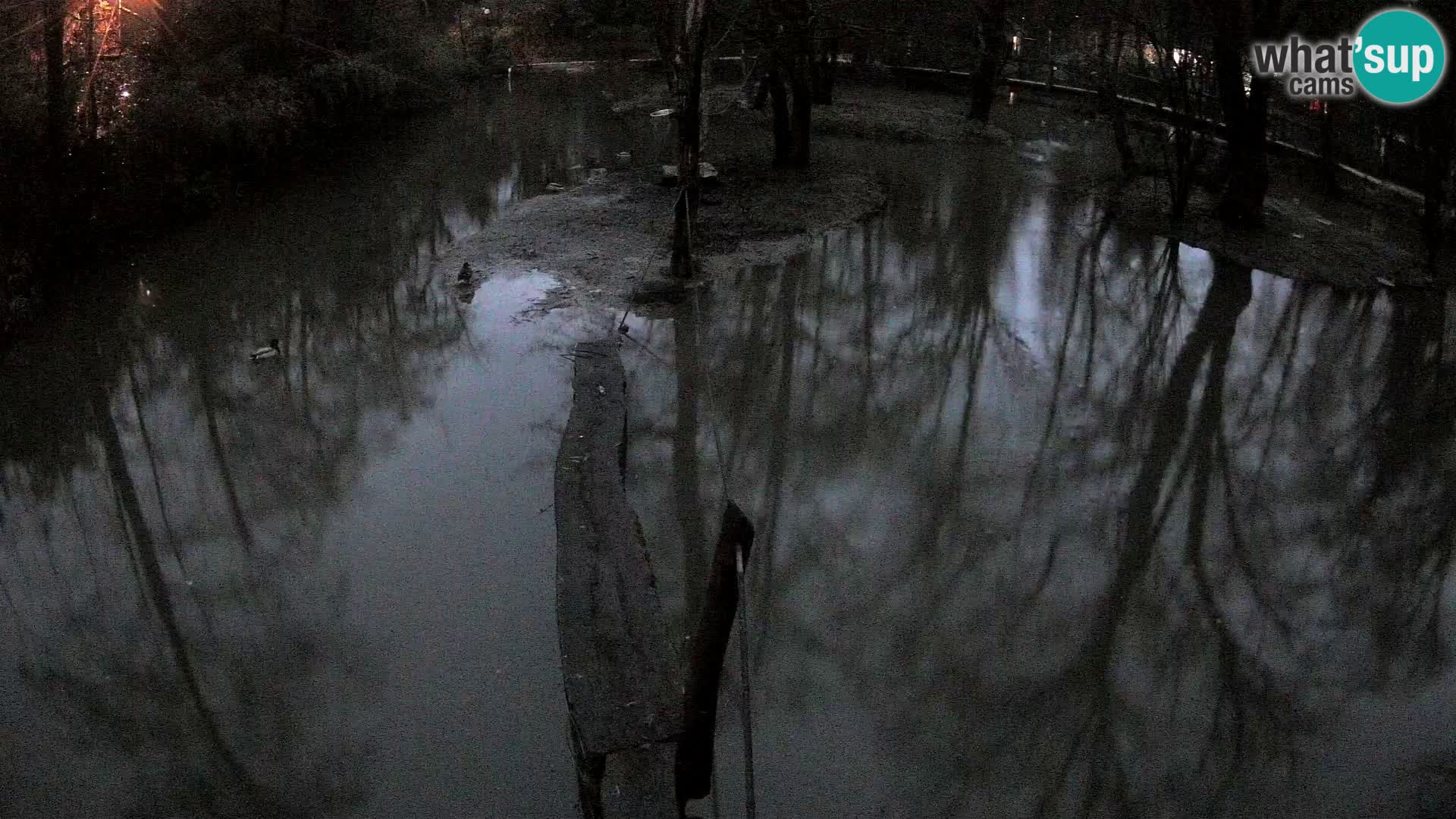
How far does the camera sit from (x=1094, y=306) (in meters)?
12.3

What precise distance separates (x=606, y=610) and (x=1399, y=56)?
14810 mm

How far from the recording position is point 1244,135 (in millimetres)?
14438

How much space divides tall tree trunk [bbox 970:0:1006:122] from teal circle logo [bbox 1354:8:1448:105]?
22.3 feet

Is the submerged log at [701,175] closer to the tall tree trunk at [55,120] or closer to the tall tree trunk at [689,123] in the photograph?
the tall tree trunk at [689,123]

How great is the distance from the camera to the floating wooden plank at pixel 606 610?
4.79 m

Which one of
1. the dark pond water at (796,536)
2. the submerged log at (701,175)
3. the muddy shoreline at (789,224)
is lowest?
the dark pond water at (796,536)

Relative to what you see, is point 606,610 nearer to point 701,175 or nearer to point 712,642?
point 712,642

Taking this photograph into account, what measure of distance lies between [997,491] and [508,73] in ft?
77.1

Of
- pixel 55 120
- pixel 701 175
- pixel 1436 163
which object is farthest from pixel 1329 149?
→ pixel 55 120

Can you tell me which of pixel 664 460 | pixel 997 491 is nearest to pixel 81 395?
pixel 664 460

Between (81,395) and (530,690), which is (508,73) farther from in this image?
(530,690)

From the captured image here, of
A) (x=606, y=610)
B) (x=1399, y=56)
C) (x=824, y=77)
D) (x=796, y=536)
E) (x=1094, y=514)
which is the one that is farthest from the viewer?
(x=824, y=77)

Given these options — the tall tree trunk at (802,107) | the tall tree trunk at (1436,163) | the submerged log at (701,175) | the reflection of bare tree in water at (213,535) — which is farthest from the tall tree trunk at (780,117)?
the tall tree trunk at (1436,163)

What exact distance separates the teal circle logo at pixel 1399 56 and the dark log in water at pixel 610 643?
1236 centimetres
